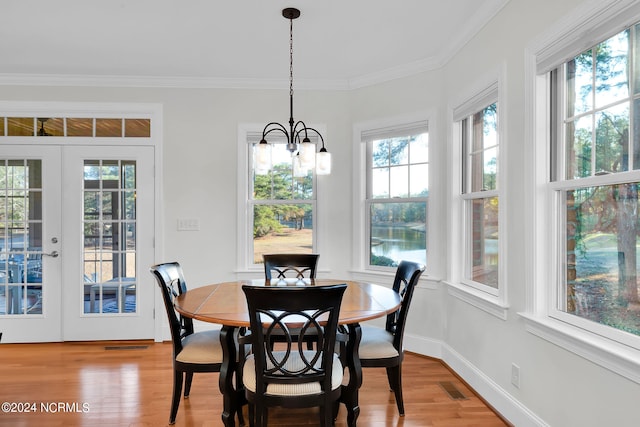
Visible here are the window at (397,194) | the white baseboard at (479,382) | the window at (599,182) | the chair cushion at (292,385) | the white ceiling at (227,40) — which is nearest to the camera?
the window at (599,182)

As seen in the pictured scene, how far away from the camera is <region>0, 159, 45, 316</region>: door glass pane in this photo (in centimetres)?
394

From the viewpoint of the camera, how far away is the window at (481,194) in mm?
2834

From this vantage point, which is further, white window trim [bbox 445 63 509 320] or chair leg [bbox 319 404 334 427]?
white window trim [bbox 445 63 509 320]

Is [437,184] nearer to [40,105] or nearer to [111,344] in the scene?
[111,344]

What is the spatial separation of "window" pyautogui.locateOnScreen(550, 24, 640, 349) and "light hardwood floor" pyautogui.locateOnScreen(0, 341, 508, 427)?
1.02 meters

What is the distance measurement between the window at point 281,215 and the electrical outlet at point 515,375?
2.21 metres

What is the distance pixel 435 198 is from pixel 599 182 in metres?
1.71

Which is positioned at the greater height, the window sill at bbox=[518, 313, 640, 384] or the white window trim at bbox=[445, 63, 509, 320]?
the white window trim at bbox=[445, 63, 509, 320]

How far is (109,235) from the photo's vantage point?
4020mm

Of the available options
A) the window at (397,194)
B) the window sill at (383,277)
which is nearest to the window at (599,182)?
the window sill at (383,277)

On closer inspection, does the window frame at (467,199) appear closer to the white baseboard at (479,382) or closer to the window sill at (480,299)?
the window sill at (480,299)

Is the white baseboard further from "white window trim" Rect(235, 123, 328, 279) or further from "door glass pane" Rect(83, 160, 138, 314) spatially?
"door glass pane" Rect(83, 160, 138, 314)

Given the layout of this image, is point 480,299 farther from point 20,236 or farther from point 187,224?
point 20,236

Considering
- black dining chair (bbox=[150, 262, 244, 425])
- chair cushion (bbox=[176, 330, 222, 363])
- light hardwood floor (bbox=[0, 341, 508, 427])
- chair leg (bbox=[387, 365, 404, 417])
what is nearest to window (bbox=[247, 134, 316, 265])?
light hardwood floor (bbox=[0, 341, 508, 427])
